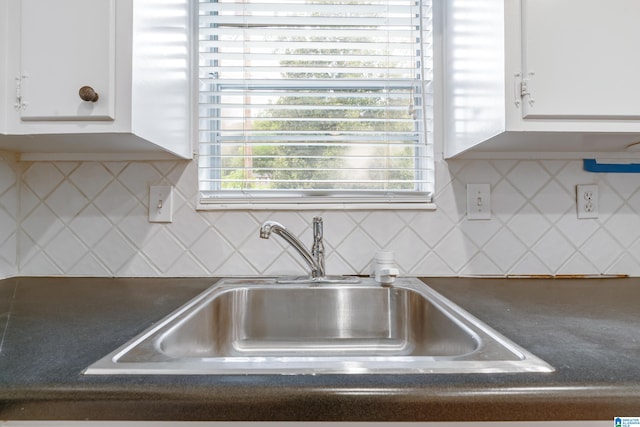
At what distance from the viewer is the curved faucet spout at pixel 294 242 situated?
1.01 meters

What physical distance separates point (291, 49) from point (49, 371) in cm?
114

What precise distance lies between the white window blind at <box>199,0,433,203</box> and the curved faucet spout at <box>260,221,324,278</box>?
0.23 metres

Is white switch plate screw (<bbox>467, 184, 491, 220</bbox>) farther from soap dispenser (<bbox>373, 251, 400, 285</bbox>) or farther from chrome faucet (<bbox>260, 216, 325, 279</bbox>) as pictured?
chrome faucet (<bbox>260, 216, 325, 279</bbox>)

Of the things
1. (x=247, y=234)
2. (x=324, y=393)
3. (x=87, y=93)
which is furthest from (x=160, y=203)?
(x=324, y=393)

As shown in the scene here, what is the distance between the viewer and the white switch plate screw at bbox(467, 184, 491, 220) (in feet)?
3.94

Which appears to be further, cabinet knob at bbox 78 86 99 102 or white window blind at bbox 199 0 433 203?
white window blind at bbox 199 0 433 203

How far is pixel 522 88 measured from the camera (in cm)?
84

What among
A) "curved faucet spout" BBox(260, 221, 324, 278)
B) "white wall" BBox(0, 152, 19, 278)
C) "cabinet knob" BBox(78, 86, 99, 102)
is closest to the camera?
"cabinet knob" BBox(78, 86, 99, 102)

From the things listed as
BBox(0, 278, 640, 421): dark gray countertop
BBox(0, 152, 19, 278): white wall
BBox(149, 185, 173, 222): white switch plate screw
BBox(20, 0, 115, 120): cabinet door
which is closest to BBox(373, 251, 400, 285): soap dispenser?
BBox(0, 278, 640, 421): dark gray countertop

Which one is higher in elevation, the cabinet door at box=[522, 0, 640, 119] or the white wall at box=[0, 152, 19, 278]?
the cabinet door at box=[522, 0, 640, 119]

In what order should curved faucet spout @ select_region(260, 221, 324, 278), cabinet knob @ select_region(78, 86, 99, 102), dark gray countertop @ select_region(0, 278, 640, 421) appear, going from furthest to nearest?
curved faucet spout @ select_region(260, 221, 324, 278)
cabinet knob @ select_region(78, 86, 99, 102)
dark gray countertop @ select_region(0, 278, 640, 421)

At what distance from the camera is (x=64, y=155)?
1188mm

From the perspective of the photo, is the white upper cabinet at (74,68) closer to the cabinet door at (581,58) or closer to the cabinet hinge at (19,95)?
the cabinet hinge at (19,95)

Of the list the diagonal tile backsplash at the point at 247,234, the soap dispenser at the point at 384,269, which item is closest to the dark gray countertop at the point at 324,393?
the soap dispenser at the point at 384,269
